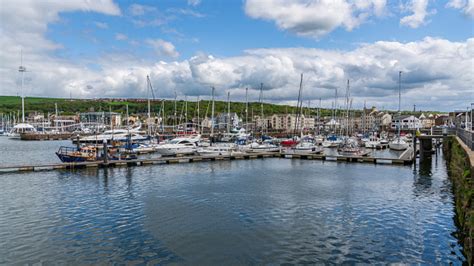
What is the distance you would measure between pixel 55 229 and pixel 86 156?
28011 mm

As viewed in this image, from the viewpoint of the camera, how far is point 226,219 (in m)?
20.3

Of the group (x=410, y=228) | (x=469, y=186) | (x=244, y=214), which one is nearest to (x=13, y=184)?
(x=244, y=214)

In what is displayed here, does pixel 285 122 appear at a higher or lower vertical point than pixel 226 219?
higher

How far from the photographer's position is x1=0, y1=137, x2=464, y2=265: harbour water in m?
15.2

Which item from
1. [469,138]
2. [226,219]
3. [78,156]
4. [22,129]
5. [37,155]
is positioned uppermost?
[469,138]

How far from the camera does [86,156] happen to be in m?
44.7

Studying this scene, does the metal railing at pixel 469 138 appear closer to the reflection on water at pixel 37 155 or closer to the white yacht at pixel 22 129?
the reflection on water at pixel 37 155

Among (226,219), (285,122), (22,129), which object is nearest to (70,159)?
(226,219)

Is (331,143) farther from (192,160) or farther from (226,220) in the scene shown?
(226,220)

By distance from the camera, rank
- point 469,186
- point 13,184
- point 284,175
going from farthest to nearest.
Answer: point 284,175 → point 13,184 → point 469,186

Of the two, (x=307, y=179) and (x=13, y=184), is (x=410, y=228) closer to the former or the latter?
(x=307, y=179)

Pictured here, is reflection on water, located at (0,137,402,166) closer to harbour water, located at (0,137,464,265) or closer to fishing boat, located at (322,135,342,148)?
fishing boat, located at (322,135,342,148)

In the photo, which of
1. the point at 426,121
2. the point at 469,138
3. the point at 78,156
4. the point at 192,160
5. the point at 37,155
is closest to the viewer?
the point at 469,138

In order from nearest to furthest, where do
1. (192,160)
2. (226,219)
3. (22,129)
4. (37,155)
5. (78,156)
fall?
(226,219) < (78,156) < (192,160) < (37,155) < (22,129)
